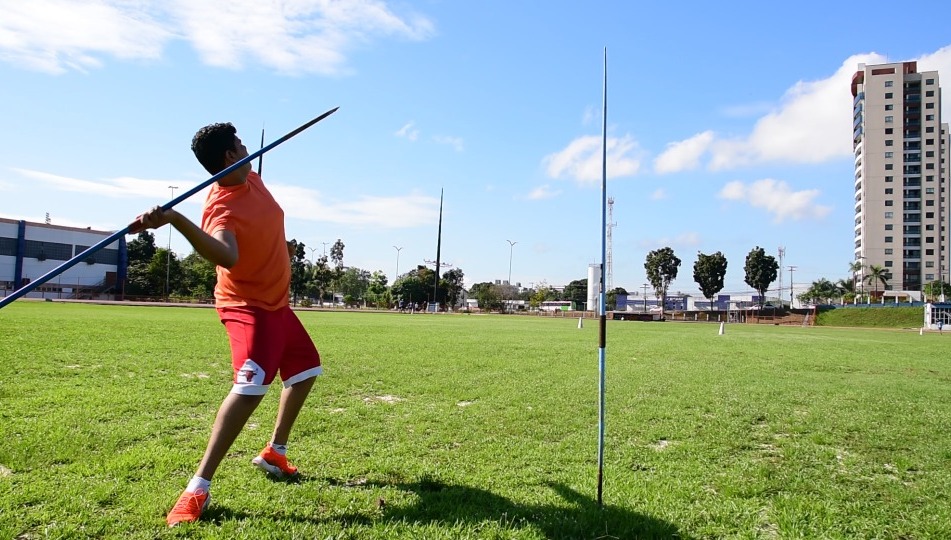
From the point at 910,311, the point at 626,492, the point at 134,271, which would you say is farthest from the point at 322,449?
the point at 134,271

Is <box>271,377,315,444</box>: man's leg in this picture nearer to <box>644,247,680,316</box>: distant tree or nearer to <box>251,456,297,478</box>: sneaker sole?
<box>251,456,297,478</box>: sneaker sole

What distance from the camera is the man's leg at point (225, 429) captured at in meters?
2.95

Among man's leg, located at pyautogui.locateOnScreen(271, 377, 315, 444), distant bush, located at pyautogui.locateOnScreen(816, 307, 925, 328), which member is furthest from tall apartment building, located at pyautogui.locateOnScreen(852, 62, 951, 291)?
man's leg, located at pyautogui.locateOnScreen(271, 377, 315, 444)

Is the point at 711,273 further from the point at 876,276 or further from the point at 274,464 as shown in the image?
the point at 274,464

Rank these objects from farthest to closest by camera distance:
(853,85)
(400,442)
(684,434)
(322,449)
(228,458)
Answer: (853,85) < (684,434) < (400,442) < (322,449) < (228,458)

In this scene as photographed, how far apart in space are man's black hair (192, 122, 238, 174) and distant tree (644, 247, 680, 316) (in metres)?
100

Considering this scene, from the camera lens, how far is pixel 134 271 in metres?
76.1

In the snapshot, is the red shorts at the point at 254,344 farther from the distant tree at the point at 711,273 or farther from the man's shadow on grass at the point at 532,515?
the distant tree at the point at 711,273

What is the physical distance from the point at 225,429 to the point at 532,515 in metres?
1.71

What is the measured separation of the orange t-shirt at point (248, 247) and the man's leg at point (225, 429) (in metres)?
0.54

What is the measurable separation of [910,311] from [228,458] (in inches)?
3140

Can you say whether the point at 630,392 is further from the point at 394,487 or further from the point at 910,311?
the point at 910,311

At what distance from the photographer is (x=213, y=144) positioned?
3.26 metres

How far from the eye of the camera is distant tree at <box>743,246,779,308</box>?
89.8 metres
